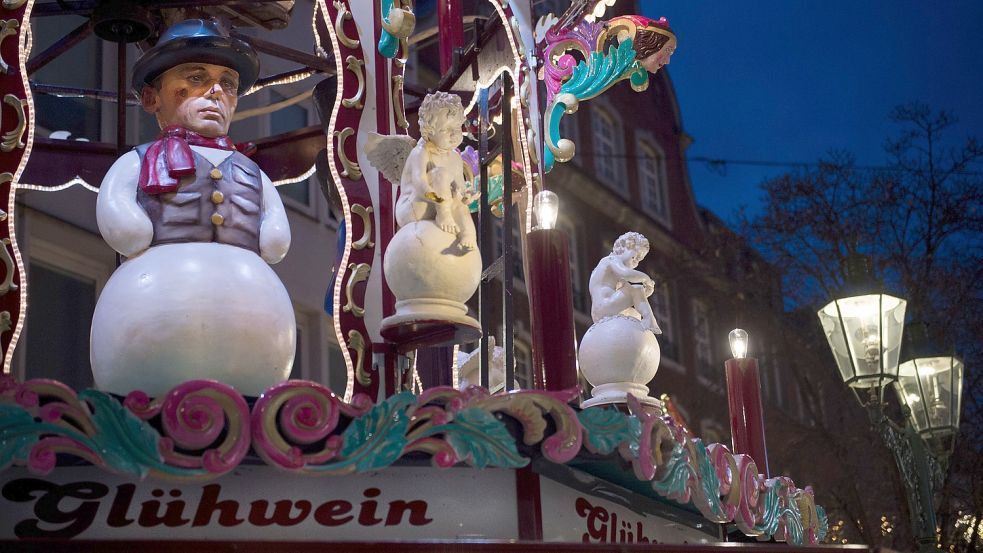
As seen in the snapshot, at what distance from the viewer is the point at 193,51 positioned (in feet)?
13.4

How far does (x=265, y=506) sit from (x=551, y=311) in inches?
35.1

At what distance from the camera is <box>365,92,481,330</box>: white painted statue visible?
3.86m

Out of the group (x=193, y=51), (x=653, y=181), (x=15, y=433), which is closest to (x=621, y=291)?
(x=193, y=51)

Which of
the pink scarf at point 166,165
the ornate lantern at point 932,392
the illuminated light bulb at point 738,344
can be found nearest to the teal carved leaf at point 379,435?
the pink scarf at point 166,165

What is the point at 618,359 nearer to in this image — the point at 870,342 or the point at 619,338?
the point at 619,338

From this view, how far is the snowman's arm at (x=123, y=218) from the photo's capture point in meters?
3.64

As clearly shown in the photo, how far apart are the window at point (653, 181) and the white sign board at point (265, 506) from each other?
22.1 metres

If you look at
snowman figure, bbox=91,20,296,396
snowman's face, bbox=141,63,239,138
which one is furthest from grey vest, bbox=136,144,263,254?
snowman's face, bbox=141,63,239,138

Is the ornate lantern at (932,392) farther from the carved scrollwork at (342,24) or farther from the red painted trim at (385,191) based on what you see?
the carved scrollwork at (342,24)

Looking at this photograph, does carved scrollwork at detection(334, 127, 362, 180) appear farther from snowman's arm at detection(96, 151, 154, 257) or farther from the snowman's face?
snowman's arm at detection(96, 151, 154, 257)

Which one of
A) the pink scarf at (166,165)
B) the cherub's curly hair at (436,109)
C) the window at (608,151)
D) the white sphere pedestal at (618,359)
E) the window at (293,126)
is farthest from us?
the window at (608,151)

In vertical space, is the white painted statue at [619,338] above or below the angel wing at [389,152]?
below

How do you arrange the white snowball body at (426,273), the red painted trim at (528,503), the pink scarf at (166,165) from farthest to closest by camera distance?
the white snowball body at (426,273), the pink scarf at (166,165), the red painted trim at (528,503)

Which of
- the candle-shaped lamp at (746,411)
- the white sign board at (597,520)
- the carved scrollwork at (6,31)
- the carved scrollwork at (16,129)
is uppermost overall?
the carved scrollwork at (6,31)
